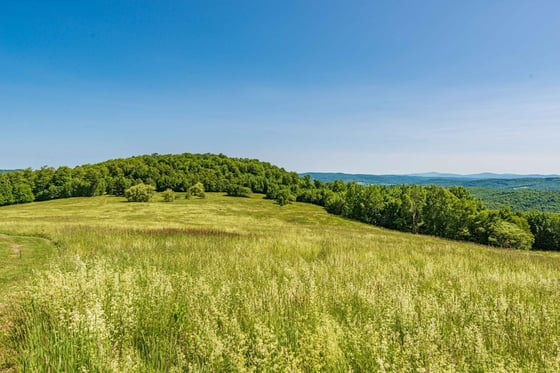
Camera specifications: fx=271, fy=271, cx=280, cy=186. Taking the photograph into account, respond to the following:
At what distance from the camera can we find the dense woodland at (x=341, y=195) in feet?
262

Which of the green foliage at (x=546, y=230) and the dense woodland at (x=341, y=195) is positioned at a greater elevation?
the dense woodland at (x=341, y=195)

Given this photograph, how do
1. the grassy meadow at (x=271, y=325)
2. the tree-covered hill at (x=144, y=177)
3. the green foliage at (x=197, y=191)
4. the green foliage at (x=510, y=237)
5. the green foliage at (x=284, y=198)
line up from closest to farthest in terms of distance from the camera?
the grassy meadow at (x=271, y=325), the green foliage at (x=510, y=237), the tree-covered hill at (x=144, y=177), the green foliage at (x=197, y=191), the green foliage at (x=284, y=198)

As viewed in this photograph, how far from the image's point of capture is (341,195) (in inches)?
4515

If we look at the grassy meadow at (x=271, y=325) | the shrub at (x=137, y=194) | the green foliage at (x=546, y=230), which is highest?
the grassy meadow at (x=271, y=325)

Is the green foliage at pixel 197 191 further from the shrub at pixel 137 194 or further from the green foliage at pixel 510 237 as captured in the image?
the green foliage at pixel 510 237

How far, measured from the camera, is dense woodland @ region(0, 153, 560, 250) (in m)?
79.8

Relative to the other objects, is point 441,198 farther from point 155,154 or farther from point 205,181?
point 155,154

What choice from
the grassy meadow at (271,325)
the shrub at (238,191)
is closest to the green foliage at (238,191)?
the shrub at (238,191)

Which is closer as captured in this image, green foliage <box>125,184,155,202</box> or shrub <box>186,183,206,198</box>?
green foliage <box>125,184,155,202</box>

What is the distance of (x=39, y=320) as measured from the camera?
5246 mm

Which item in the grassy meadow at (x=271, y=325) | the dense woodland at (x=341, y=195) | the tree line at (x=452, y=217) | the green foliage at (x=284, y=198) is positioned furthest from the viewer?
the green foliage at (x=284, y=198)

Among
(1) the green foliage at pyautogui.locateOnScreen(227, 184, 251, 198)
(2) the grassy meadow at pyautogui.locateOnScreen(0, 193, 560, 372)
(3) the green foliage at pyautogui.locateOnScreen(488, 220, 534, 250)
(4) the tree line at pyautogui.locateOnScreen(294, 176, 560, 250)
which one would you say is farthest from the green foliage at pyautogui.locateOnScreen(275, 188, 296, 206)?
(2) the grassy meadow at pyautogui.locateOnScreen(0, 193, 560, 372)

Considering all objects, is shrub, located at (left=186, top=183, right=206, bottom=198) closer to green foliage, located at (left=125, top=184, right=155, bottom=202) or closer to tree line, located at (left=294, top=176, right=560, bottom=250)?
green foliage, located at (left=125, top=184, right=155, bottom=202)

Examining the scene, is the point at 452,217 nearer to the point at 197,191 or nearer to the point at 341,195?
the point at 341,195
